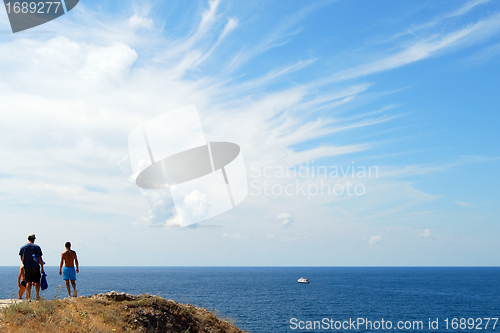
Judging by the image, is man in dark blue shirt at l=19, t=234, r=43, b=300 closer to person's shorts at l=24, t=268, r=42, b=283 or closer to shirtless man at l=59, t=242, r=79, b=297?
person's shorts at l=24, t=268, r=42, b=283

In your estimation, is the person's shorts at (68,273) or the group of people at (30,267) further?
the person's shorts at (68,273)

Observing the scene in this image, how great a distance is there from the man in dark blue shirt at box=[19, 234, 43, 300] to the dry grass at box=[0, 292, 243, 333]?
1.12 m

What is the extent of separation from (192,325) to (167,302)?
1416 mm

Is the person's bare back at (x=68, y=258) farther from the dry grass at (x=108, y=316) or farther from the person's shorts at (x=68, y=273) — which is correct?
the dry grass at (x=108, y=316)

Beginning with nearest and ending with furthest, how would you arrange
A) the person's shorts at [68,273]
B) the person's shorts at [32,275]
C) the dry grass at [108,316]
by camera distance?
the dry grass at [108,316]
the person's shorts at [32,275]
the person's shorts at [68,273]

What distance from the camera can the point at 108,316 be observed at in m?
11.8

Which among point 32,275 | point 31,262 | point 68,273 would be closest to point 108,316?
point 68,273

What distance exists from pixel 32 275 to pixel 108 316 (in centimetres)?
291

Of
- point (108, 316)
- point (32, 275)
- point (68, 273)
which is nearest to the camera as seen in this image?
point (108, 316)

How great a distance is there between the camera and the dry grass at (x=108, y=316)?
984cm

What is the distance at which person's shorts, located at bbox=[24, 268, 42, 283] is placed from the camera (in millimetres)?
11865

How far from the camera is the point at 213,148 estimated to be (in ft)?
63.3

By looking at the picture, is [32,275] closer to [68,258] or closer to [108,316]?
[68,258]

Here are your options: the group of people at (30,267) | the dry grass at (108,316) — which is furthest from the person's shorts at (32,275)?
the dry grass at (108,316)
